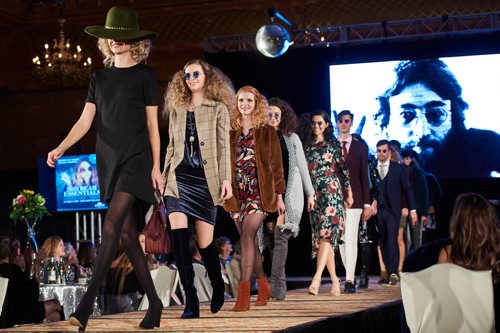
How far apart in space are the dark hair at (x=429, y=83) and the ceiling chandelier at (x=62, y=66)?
4.32 metres

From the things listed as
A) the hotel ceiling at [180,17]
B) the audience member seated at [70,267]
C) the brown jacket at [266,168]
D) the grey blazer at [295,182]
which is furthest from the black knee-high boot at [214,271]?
the hotel ceiling at [180,17]

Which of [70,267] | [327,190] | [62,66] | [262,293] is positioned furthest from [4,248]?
[62,66]

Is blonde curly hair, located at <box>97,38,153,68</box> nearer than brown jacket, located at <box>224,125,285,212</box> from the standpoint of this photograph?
Yes

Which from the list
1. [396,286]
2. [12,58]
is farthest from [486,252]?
[12,58]

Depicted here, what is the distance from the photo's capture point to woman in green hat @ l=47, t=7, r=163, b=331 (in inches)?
143

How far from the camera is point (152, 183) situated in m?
3.76

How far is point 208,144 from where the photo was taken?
4320 millimetres

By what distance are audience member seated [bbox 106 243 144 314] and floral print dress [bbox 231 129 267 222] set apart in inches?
65.9

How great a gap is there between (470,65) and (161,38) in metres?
5.32

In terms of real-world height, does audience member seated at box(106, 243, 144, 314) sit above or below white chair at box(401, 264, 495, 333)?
below

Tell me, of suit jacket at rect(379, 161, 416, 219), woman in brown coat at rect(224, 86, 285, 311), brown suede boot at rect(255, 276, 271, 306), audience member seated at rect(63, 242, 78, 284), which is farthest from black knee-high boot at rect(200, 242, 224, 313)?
suit jacket at rect(379, 161, 416, 219)

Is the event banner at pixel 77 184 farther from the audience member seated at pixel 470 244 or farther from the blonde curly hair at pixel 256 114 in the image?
the audience member seated at pixel 470 244

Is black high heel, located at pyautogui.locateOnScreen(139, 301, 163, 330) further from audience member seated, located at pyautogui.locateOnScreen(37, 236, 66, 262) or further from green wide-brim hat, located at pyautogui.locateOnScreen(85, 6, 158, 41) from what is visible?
audience member seated, located at pyautogui.locateOnScreen(37, 236, 66, 262)

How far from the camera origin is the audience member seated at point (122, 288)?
6477 mm
